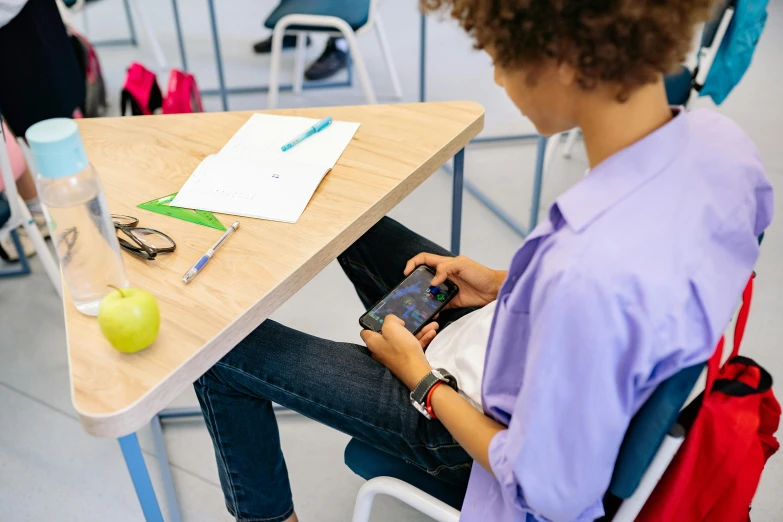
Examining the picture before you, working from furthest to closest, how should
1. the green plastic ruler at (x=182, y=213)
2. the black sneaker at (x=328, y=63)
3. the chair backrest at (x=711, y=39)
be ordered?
1. the black sneaker at (x=328, y=63)
2. the chair backrest at (x=711, y=39)
3. the green plastic ruler at (x=182, y=213)

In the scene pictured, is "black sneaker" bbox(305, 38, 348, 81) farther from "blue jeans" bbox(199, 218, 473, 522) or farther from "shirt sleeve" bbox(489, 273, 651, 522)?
"shirt sleeve" bbox(489, 273, 651, 522)

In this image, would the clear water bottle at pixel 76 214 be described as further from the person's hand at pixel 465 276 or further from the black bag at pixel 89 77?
the black bag at pixel 89 77

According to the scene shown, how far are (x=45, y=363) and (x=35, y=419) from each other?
7.5 inches

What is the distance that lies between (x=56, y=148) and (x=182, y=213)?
12.4 inches

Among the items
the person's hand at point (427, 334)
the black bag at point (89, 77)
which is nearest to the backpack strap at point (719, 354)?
the person's hand at point (427, 334)

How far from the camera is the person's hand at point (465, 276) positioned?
1.11 m

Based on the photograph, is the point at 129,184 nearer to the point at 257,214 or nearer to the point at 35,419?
the point at 257,214

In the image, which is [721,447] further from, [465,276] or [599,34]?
[465,276]

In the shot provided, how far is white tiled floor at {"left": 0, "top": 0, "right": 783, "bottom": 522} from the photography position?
1433 mm

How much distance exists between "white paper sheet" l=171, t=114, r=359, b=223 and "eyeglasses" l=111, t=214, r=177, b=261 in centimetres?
8

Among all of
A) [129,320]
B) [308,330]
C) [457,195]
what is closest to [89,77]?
[308,330]

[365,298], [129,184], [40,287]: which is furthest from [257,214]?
[40,287]

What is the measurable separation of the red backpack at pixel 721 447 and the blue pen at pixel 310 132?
72cm

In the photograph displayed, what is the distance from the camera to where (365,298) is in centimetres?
131
